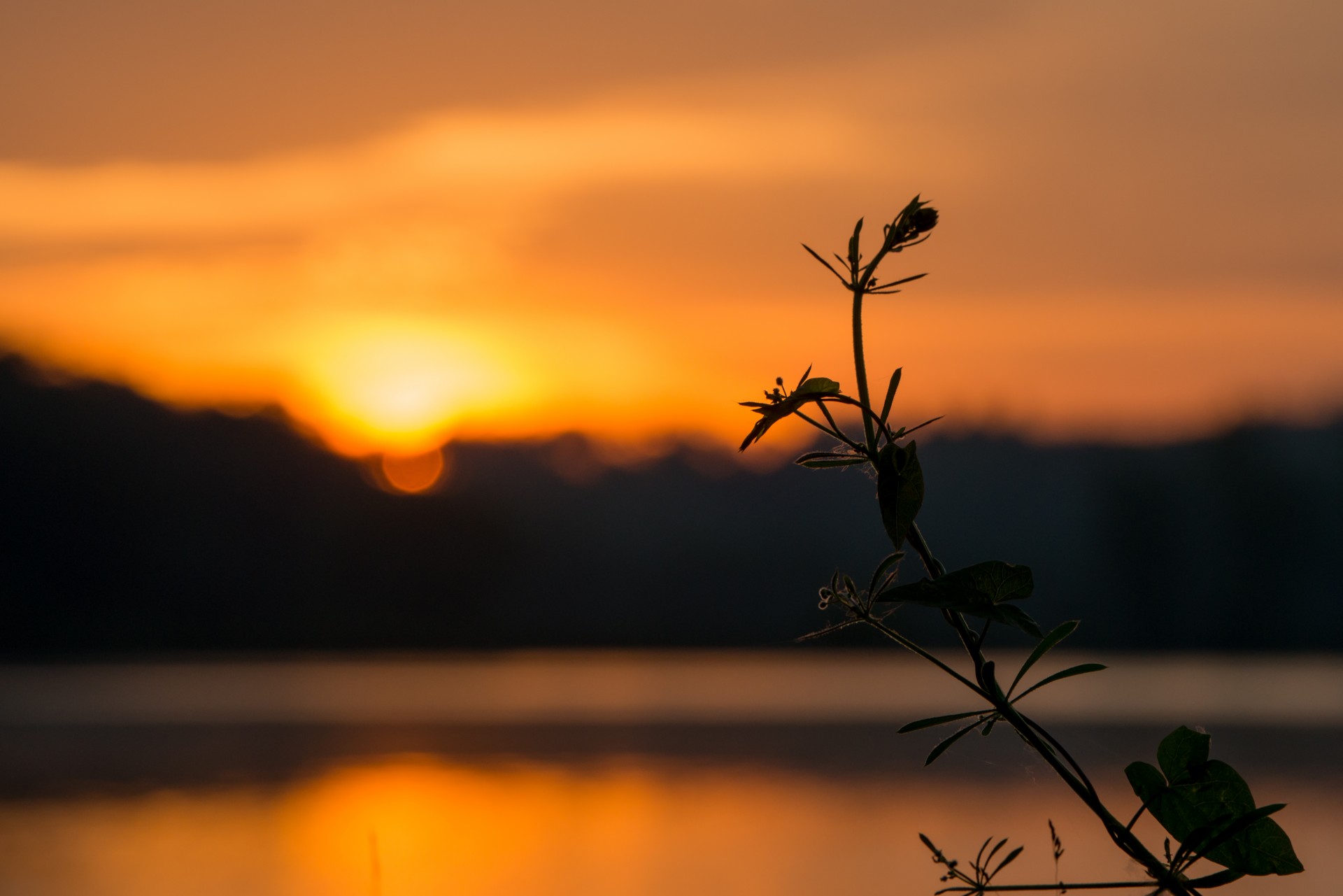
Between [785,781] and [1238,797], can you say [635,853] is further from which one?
[1238,797]

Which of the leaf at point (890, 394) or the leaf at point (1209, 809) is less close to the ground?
the leaf at point (890, 394)

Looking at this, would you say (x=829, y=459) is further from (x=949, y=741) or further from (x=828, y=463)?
(x=949, y=741)

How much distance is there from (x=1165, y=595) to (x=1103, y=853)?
25.3 meters

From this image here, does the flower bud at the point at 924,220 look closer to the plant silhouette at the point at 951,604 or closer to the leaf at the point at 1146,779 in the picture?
the plant silhouette at the point at 951,604

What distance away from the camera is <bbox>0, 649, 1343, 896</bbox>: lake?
716cm

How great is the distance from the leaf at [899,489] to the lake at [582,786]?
20 centimetres

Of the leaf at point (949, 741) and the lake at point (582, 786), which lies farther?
the lake at point (582, 786)

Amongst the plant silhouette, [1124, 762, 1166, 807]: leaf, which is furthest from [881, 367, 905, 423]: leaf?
[1124, 762, 1166, 807]: leaf

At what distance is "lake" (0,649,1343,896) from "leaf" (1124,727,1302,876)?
0.04 metres

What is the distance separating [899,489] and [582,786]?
33.2 ft

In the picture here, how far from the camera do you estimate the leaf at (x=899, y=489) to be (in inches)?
16.3

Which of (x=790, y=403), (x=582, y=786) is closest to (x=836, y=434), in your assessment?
(x=790, y=403)

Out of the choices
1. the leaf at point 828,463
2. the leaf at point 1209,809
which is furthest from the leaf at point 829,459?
the leaf at point 1209,809

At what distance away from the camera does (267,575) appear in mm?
34500
